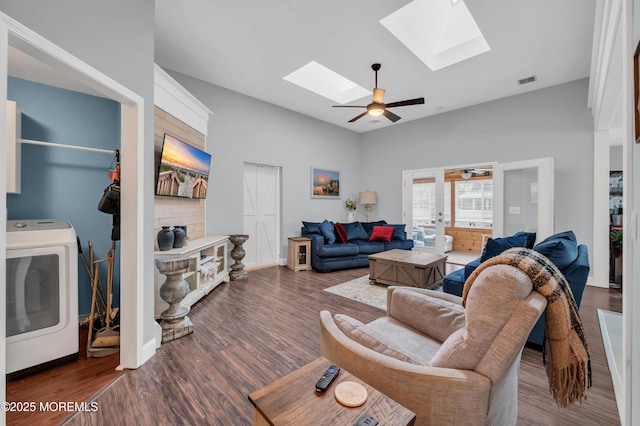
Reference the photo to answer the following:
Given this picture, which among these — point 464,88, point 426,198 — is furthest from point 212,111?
point 426,198

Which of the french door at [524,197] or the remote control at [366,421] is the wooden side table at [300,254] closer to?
the french door at [524,197]

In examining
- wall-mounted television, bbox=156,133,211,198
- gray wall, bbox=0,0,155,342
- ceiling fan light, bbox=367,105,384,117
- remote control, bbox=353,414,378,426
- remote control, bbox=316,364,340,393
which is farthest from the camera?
ceiling fan light, bbox=367,105,384,117

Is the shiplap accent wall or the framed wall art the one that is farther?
the framed wall art

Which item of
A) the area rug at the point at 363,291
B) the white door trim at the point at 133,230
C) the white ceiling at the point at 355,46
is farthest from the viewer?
the area rug at the point at 363,291

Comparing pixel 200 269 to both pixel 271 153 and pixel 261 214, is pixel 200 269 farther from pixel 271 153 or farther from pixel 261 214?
pixel 271 153

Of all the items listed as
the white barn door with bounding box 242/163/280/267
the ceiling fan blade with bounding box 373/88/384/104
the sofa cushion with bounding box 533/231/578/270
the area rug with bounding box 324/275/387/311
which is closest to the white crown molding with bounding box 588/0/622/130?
the sofa cushion with bounding box 533/231/578/270

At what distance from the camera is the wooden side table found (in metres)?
5.09

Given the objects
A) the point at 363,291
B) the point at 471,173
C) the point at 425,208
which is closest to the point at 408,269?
the point at 363,291

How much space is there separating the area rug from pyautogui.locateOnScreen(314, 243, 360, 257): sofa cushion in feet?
2.32

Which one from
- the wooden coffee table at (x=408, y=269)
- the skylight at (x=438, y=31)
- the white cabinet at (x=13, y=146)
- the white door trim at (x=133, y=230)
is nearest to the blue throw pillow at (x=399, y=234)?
the wooden coffee table at (x=408, y=269)

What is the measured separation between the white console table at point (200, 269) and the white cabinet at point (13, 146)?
4.03ft

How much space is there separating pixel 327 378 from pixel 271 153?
4.86 meters

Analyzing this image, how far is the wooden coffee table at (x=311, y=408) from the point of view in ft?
2.55

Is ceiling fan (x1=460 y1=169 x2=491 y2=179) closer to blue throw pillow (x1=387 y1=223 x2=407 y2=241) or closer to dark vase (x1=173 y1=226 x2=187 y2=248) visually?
blue throw pillow (x1=387 y1=223 x2=407 y2=241)
